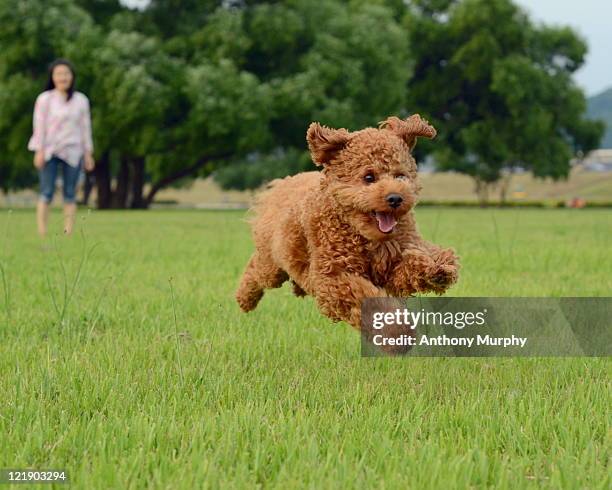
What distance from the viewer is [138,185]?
115 feet

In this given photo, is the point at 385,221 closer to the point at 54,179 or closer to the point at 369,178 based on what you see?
the point at 369,178

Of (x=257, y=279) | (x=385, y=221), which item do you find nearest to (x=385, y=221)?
(x=385, y=221)

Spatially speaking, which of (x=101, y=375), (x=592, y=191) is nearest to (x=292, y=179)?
(x=101, y=375)

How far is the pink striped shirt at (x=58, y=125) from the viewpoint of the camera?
1049 centimetres

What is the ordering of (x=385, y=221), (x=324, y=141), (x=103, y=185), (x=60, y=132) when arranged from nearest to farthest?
(x=385, y=221)
(x=324, y=141)
(x=60, y=132)
(x=103, y=185)

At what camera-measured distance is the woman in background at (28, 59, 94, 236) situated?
34.4ft

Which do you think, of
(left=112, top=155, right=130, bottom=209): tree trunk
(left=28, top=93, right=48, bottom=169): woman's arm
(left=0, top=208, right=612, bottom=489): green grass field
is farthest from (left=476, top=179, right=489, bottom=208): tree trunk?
(left=0, top=208, right=612, bottom=489): green grass field

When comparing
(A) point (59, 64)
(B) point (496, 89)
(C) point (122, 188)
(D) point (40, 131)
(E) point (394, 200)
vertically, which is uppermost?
(B) point (496, 89)

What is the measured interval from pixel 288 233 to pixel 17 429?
1.99 metres

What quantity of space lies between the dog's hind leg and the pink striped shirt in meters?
6.09

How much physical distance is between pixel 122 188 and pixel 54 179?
24858mm

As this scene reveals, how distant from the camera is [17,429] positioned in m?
2.65

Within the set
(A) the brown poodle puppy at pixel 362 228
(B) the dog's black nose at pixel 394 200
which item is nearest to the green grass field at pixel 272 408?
(A) the brown poodle puppy at pixel 362 228

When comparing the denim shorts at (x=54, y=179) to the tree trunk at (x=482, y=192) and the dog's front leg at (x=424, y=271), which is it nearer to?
the dog's front leg at (x=424, y=271)
